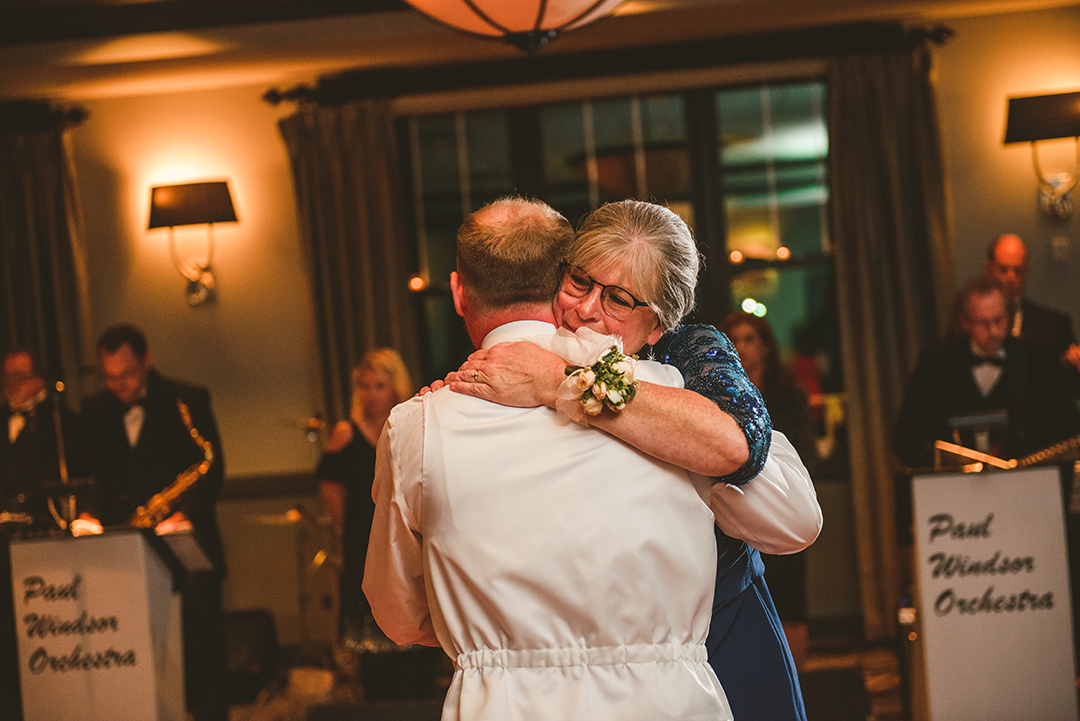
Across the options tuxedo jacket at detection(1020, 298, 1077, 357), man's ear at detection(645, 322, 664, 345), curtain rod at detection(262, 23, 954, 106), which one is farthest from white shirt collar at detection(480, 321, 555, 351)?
curtain rod at detection(262, 23, 954, 106)

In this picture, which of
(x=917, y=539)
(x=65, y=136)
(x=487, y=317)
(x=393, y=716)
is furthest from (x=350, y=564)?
(x=65, y=136)

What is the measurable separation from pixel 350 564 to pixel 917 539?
2235mm

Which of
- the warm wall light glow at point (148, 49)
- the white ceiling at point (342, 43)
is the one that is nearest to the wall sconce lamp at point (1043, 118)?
the white ceiling at point (342, 43)

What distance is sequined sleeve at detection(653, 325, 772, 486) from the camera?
1.36 metres

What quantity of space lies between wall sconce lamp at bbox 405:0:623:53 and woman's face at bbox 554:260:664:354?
3.36ft

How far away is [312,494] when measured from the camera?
18.9 feet

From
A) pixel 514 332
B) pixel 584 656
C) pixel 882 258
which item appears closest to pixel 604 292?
pixel 514 332

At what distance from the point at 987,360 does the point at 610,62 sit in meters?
2.71

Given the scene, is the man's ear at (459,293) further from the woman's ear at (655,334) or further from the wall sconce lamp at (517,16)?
the wall sconce lamp at (517,16)

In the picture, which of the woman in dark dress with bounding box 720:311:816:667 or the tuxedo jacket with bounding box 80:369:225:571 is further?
the tuxedo jacket with bounding box 80:369:225:571

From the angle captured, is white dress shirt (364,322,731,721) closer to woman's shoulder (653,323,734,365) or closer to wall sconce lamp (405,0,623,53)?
woman's shoulder (653,323,734,365)

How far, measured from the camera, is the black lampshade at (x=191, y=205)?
5.26 meters

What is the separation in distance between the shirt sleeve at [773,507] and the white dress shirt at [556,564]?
0.06 metres

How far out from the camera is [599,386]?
1298 mm
